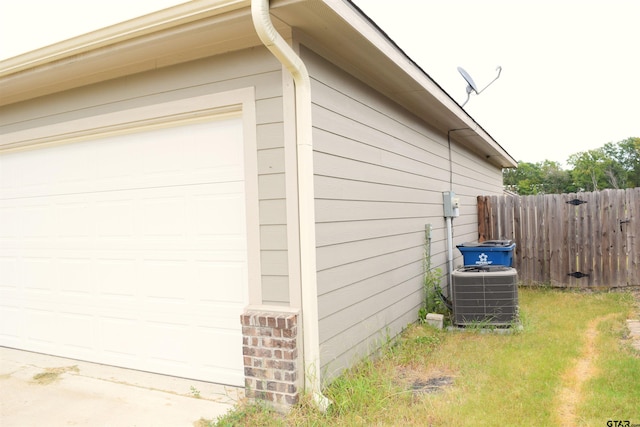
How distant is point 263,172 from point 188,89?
1017 mm

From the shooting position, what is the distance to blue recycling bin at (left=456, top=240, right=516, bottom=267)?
241 inches

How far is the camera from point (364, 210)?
4.17m

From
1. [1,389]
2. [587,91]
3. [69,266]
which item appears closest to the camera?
[1,389]

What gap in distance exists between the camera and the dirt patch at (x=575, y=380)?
3031 mm

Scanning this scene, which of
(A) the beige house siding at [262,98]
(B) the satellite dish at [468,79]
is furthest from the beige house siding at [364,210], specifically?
(B) the satellite dish at [468,79]

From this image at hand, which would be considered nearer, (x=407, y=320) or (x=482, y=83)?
(x=407, y=320)

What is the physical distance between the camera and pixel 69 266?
4.52m

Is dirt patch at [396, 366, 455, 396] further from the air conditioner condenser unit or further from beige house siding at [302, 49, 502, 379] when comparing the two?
the air conditioner condenser unit

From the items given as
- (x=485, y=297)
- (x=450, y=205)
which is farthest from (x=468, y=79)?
(x=485, y=297)

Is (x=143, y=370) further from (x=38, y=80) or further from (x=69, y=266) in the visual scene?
(x=38, y=80)

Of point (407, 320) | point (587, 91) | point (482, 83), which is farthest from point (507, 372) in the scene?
point (587, 91)

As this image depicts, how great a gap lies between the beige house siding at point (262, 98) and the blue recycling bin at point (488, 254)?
394cm

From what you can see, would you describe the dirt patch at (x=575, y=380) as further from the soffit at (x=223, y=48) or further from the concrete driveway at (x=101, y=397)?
the soffit at (x=223, y=48)

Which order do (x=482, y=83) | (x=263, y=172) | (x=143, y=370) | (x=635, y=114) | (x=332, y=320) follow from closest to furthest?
1. (x=263, y=172)
2. (x=332, y=320)
3. (x=143, y=370)
4. (x=482, y=83)
5. (x=635, y=114)
